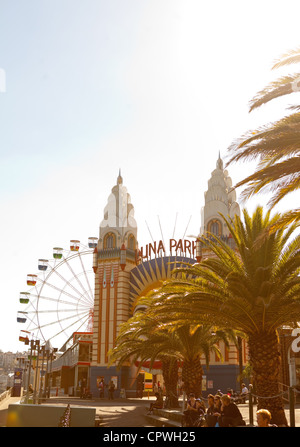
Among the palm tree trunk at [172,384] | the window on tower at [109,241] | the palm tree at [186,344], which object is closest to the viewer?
the palm tree at [186,344]

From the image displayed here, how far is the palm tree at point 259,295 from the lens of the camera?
54.0 ft

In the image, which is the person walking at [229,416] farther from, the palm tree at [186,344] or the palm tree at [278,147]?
the palm tree at [186,344]

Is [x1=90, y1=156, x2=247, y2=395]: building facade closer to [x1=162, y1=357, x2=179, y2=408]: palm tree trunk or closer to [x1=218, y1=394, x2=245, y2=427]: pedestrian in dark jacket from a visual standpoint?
[x1=162, y1=357, x2=179, y2=408]: palm tree trunk

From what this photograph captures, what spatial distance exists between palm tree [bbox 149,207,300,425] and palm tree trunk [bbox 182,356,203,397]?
9410mm

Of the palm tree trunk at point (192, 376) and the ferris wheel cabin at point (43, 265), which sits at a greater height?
the ferris wheel cabin at point (43, 265)

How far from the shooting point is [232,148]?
13281mm

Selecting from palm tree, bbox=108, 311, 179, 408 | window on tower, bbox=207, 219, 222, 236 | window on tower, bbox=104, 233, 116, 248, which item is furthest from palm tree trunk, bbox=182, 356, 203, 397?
window on tower, bbox=104, 233, 116, 248

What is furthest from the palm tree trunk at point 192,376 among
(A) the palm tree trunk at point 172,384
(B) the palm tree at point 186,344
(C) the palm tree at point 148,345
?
(A) the palm tree trunk at point 172,384

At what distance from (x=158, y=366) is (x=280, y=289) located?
35740 mm

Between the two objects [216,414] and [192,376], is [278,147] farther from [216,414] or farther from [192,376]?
[192,376]

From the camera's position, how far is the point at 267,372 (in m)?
16.5
